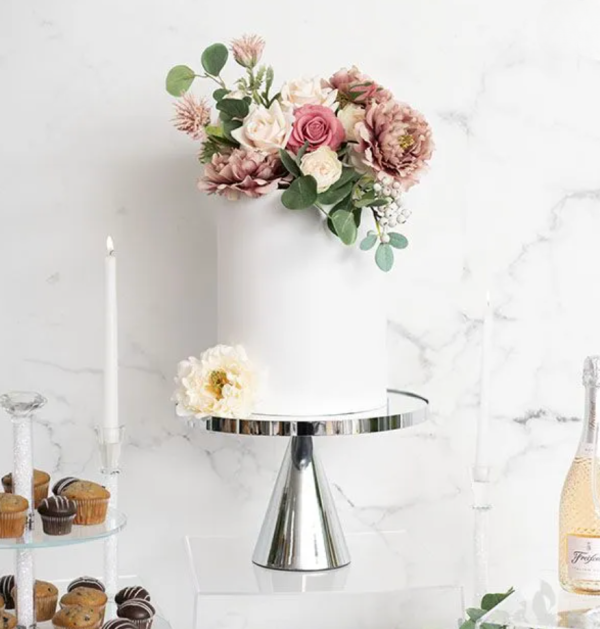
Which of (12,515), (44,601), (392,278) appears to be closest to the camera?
(12,515)

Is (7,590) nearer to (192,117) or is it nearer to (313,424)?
(313,424)

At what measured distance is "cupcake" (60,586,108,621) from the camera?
2.97 feet

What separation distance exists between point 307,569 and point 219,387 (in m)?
0.24

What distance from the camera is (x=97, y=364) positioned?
119 centimetres

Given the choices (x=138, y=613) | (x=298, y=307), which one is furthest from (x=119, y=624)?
(x=298, y=307)

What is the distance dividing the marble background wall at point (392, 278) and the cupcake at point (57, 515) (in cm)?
35

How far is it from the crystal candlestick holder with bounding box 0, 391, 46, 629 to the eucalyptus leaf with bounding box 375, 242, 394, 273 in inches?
14.8

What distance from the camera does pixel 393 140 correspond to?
968 mm

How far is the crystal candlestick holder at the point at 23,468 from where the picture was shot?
2.78 feet

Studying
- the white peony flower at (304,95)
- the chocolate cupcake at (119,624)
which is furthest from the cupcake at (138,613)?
the white peony flower at (304,95)

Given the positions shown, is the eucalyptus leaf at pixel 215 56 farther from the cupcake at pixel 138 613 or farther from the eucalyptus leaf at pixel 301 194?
the cupcake at pixel 138 613

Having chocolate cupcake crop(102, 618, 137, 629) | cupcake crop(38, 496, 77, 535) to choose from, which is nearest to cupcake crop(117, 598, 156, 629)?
chocolate cupcake crop(102, 618, 137, 629)

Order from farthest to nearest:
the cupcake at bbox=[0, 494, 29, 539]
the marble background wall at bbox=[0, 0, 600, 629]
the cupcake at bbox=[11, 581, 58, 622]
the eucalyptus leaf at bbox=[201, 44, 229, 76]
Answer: the marble background wall at bbox=[0, 0, 600, 629] < the eucalyptus leaf at bbox=[201, 44, 229, 76] < the cupcake at bbox=[11, 581, 58, 622] < the cupcake at bbox=[0, 494, 29, 539]

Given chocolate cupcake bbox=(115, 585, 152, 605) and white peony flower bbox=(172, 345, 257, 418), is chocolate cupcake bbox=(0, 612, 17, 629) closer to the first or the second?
chocolate cupcake bbox=(115, 585, 152, 605)
